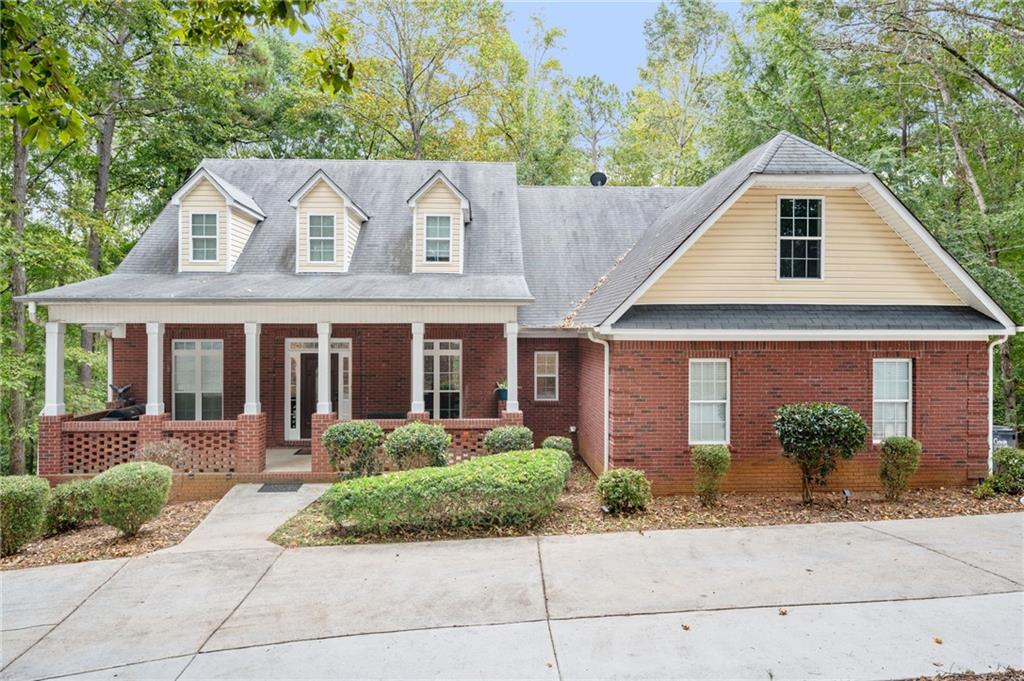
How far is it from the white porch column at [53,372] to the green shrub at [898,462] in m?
15.6

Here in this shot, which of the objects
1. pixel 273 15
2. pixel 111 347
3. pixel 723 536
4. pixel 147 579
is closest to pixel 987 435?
pixel 723 536

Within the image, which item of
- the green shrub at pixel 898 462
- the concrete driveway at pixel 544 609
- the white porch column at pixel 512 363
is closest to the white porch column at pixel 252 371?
the concrete driveway at pixel 544 609

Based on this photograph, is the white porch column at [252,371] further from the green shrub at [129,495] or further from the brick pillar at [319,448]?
the green shrub at [129,495]

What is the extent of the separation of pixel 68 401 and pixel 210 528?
11462mm

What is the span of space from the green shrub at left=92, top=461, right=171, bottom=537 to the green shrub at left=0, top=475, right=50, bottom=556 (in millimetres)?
676

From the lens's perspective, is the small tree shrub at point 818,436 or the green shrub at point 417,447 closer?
the small tree shrub at point 818,436

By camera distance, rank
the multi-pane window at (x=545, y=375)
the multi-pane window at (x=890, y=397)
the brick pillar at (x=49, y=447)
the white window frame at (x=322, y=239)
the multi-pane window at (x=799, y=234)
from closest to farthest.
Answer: the multi-pane window at (x=890, y=397), the multi-pane window at (x=799, y=234), the brick pillar at (x=49, y=447), the white window frame at (x=322, y=239), the multi-pane window at (x=545, y=375)

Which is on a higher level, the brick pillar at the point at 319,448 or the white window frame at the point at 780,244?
the white window frame at the point at 780,244

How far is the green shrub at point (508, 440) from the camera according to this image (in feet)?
36.0

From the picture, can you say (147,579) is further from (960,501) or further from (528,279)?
(960,501)

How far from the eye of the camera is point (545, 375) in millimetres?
14273

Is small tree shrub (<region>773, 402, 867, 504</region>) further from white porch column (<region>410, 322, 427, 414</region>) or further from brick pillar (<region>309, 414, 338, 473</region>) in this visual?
brick pillar (<region>309, 414, 338, 473</region>)

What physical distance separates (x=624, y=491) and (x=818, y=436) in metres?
3.18

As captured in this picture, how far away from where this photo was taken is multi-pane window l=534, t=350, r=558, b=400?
14.2 m
